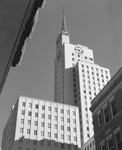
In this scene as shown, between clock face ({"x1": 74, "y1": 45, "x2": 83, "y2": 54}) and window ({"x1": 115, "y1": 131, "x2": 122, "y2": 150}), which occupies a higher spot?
clock face ({"x1": 74, "y1": 45, "x2": 83, "y2": 54})

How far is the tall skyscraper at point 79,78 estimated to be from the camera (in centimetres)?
13450

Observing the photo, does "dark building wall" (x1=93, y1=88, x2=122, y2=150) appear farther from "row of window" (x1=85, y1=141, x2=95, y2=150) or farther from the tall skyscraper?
the tall skyscraper

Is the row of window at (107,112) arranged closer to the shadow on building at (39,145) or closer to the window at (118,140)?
the window at (118,140)

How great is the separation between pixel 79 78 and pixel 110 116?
116 m

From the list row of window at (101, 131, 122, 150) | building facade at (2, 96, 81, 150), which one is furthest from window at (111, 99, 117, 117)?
building facade at (2, 96, 81, 150)

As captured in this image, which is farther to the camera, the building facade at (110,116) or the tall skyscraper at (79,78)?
the tall skyscraper at (79,78)

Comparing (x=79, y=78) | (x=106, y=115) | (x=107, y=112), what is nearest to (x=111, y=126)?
Result: (x=106, y=115)

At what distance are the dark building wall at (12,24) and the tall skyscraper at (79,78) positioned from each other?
115 metres

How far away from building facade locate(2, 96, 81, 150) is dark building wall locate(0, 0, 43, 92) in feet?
296

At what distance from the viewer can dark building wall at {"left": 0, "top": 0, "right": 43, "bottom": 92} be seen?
871 cm

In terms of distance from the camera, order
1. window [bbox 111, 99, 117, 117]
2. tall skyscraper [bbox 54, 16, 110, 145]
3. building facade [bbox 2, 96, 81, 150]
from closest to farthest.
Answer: window [bbox 111, 99, 117, 117], building facade [bbox 2, 96, 81, 150], tall skyscraper [bbox 54, 16, 110, 145]

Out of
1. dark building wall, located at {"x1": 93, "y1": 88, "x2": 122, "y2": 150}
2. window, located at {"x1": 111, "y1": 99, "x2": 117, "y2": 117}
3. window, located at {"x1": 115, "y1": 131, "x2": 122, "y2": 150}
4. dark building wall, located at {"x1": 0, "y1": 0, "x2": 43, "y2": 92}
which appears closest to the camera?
dark building wall, located at {"x1": 0, "y1": 0, "x2": 43, "y2": 92}

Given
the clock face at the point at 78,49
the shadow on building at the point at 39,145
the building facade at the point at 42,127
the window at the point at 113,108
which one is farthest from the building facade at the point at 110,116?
the clock face at the point at 78,49

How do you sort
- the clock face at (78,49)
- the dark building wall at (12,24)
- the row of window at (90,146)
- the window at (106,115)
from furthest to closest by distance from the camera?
the clock face at (78,49) → the row of window at (90,146) → the window at (106,115) → the dark building wall at (12,24)
